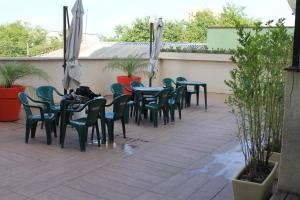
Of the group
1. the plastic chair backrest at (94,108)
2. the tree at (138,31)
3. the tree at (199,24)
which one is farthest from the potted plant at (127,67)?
the tree at (138,31)

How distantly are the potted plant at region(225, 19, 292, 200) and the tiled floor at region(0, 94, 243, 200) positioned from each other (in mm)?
503

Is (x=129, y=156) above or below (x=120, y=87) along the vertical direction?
below

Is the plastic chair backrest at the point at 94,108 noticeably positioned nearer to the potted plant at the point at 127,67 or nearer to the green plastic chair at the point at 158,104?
the green plastic chair at the point at 158,104

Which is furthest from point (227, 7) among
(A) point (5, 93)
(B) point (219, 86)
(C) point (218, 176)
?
(C) point (218, 176)

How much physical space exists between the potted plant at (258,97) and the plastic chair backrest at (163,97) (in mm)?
3338

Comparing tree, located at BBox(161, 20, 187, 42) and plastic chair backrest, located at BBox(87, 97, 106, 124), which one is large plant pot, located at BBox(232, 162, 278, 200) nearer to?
plastic chair backrest, located at BBox(87, 97, 106, 124)

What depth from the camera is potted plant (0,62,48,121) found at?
7211 mm

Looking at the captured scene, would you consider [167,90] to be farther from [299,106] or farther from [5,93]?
[299,106]

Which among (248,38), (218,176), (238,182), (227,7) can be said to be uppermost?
(227,7)

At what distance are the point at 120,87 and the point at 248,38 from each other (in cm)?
489

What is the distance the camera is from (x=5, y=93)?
7.21 metres

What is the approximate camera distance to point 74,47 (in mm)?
7027

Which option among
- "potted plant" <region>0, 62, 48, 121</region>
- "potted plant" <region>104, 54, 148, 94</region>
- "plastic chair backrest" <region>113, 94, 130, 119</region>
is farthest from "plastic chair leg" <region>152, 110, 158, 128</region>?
"potted plant" <region>104, 54, 148, 94</region>

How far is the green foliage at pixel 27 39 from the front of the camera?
2703cm
